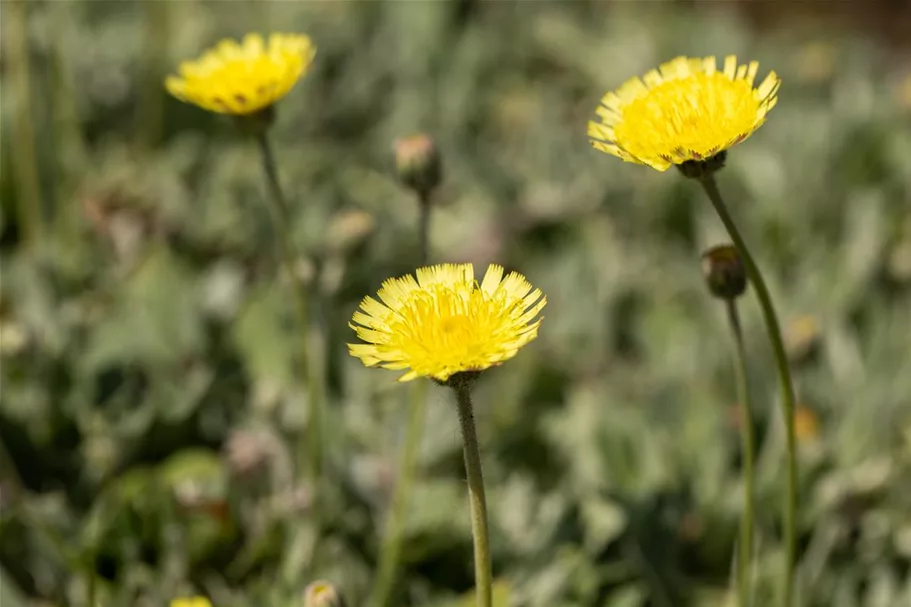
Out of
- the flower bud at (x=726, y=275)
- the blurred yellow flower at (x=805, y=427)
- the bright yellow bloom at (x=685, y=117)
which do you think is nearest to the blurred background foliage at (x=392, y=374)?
the blurred yellow flower at (x=805, y=427)

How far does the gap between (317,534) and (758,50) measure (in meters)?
3.01

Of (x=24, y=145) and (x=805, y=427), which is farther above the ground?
(x=24, y=145)

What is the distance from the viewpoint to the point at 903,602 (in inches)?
77.3

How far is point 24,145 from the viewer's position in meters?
2.68

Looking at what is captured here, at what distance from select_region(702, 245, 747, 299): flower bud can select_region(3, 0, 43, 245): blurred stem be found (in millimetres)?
1559

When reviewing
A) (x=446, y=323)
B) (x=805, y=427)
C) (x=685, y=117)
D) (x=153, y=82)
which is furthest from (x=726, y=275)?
(x=153, y=82)

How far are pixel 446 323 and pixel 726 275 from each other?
0.50m

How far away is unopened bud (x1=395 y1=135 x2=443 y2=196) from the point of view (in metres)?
1.81

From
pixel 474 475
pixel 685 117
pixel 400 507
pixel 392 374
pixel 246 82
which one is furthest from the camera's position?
pixel 392 374

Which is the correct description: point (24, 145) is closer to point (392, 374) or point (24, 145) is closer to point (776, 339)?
point (392, 374)

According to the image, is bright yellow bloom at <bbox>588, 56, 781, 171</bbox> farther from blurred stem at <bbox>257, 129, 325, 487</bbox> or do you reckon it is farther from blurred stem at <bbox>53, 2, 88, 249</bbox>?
blurred stem at <bbox>53, 2, 88, 249</bbox>

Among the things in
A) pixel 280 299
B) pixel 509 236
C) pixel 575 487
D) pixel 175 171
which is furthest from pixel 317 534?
pixel 175 171

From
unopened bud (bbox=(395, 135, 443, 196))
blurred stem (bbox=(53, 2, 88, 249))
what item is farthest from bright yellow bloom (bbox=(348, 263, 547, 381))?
blurred stem (bbox=(53, 2, 88, 249))

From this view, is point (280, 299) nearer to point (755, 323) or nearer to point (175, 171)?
point (175, 171)
